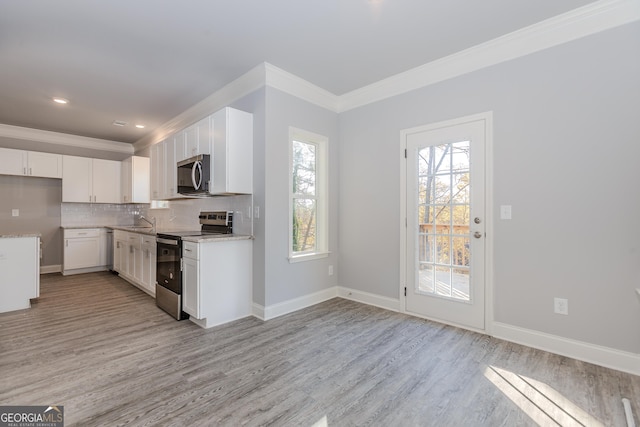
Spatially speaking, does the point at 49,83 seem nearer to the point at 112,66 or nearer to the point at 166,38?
the point at 112,66

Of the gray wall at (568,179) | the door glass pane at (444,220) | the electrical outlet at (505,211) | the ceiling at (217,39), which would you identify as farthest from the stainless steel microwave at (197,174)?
the electrical outlet at (505,211)

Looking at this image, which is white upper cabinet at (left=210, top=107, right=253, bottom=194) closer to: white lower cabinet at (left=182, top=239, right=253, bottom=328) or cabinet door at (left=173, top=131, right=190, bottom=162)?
white lower cabinet at (left=182, top=239, right=253, bottom=328)

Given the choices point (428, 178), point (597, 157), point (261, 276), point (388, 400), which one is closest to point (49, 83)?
point (261, 276)

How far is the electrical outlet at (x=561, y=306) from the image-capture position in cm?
239

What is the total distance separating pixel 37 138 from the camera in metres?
5.43

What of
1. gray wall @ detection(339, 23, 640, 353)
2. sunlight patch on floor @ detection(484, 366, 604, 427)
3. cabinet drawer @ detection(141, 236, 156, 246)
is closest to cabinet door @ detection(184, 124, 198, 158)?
cabinet drawer @ detection(141, 236, 156, 246)

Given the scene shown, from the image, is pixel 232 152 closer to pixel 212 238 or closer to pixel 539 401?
pixel 212 238

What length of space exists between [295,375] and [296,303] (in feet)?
4.47

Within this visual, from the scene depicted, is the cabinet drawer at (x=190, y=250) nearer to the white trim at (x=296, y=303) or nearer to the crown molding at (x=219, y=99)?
the white trim at (x=296, y=303)

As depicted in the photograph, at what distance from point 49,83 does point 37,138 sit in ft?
9.18

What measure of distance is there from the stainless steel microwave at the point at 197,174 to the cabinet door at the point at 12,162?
142 inches

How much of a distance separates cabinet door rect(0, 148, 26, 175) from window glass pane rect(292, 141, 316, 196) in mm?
4959
